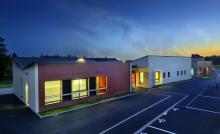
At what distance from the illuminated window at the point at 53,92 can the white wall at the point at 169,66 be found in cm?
1456

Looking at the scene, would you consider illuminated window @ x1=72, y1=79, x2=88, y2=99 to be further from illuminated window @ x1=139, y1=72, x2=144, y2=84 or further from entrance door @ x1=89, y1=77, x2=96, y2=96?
illuminated window @ x1=139, y1=72, x2=144, y2=84

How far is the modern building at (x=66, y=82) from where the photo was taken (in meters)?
13.4

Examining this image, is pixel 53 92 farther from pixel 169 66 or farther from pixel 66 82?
pixel 169 66

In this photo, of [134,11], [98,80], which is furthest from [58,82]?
[134,11]

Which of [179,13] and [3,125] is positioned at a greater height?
[179,13]

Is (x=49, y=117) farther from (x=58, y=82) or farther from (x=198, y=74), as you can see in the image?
(x=198, y=74)

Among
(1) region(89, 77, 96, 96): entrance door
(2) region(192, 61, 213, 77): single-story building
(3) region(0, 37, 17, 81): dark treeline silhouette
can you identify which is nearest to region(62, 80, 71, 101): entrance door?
(1) region(89, 77, 96, 96): entrance door

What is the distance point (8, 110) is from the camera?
45.8ft

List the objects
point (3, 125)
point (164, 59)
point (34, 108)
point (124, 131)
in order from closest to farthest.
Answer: point (124, 131)
point (3, 125)
point (34, 108)
point (164, 59)

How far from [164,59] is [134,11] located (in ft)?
34.8

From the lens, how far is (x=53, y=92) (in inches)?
601

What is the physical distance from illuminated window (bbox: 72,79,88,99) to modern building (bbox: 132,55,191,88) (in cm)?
1129

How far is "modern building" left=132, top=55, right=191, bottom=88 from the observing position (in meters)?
25.3

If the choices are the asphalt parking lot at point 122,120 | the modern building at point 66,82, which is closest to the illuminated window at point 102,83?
the modern building at point 66,82
